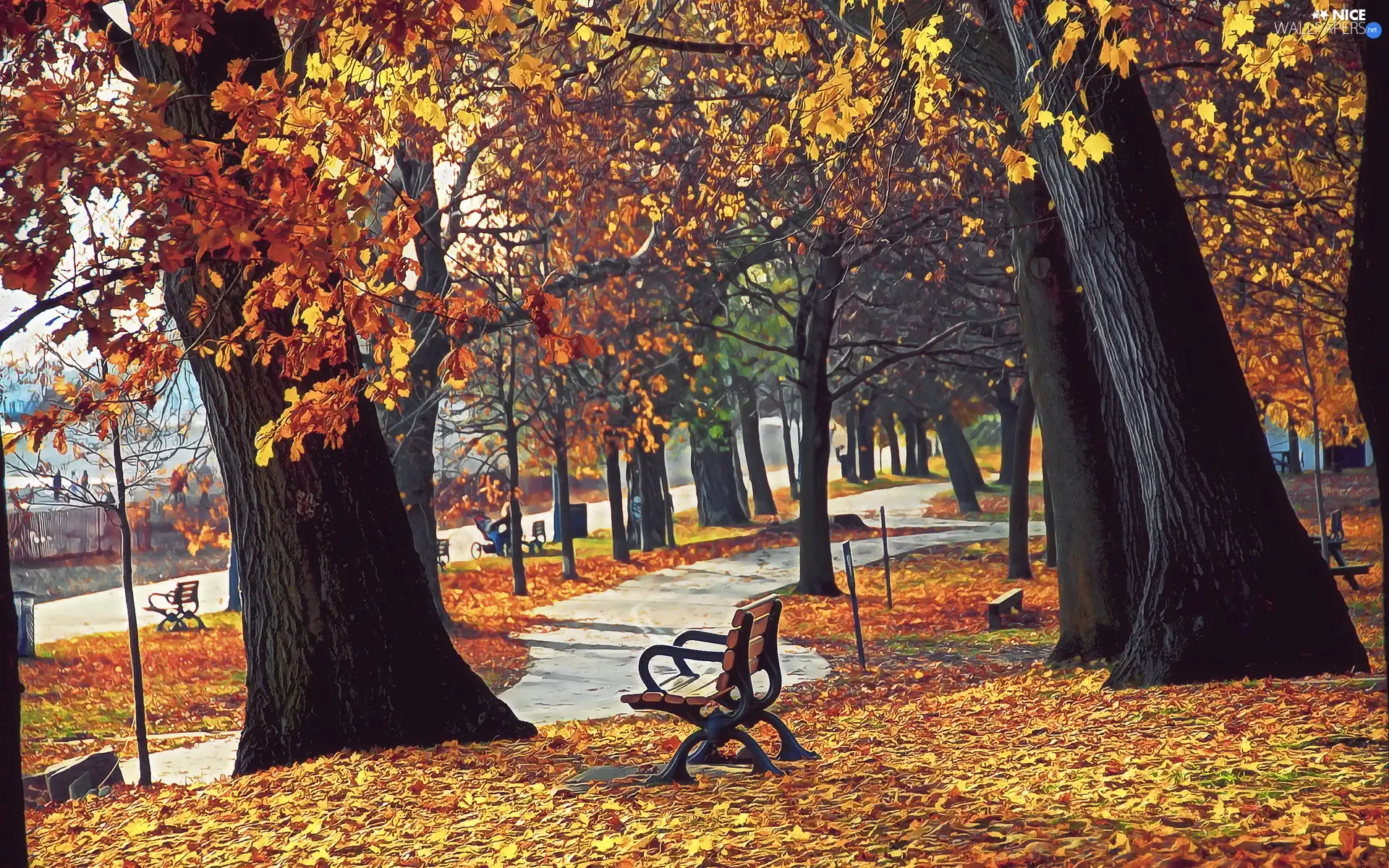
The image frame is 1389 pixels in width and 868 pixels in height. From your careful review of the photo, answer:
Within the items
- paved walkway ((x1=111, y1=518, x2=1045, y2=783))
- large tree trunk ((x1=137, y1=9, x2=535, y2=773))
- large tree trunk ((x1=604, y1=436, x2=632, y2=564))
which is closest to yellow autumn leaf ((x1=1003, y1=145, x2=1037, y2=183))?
large tree trunk ((x1=137, y1=9, x2=535, y2=773))

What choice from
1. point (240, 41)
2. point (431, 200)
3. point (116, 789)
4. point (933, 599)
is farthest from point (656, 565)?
point (240, 41)

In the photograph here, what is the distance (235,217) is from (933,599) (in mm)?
15683

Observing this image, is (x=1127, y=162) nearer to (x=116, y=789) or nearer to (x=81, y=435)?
(x=116, y=789)

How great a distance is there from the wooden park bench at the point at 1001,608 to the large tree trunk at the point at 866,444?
19525mm

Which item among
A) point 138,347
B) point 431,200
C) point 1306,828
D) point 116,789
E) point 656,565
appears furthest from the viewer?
point 656,565

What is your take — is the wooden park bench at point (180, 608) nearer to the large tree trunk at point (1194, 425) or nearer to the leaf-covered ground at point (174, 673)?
the leaf-covered ground at point (174, 673)

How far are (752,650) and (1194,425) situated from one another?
3038mm

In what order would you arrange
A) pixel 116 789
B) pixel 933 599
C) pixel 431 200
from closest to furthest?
pixel 116 789, pixel 431 200, pixel 933 599

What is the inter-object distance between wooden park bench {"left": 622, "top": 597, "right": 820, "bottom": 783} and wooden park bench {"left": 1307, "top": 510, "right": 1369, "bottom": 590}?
8.18 meters

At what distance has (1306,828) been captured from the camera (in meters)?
4.25

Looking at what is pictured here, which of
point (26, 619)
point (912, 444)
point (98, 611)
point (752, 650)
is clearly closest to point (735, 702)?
point (752, 650)

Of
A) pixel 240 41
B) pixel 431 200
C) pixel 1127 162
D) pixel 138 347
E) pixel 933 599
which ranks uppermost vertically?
pixel 431 200

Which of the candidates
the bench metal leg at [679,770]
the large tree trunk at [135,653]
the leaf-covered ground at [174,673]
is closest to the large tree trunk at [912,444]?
the leaf-covered ground at [174,673]

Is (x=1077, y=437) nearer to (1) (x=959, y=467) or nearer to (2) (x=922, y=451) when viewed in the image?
(1) (x=959, y=467)
